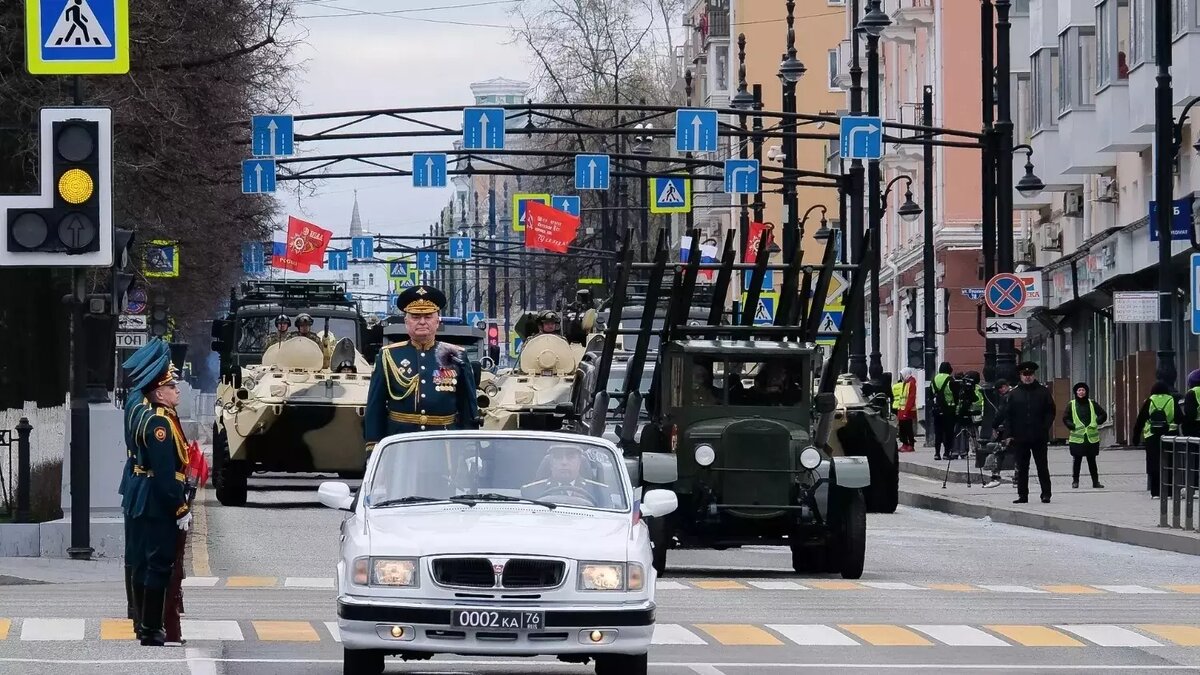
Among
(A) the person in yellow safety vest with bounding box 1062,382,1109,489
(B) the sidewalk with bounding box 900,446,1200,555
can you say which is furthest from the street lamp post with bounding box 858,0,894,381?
(A) the person in yellow safety vest with bounding box 1062,382,1109,489

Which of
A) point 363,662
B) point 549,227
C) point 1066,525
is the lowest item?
point 1066,525

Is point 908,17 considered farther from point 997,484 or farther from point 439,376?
point 439,376

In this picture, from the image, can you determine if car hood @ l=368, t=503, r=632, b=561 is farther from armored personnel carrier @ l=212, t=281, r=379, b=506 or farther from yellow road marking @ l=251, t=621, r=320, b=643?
armored personnel carrier @ l=212, t=281, r=379, b=506

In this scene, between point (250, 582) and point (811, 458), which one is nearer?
point (250, 582)

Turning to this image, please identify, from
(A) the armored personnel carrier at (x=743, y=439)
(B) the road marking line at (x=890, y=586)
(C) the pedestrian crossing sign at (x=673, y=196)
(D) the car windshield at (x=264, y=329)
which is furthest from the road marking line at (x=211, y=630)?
(C) the pedestrian crossing sign at (x=673, y=196)

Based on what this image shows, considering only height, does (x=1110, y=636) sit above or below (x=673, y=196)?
below

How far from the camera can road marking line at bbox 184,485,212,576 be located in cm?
2053

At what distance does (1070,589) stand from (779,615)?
364cm

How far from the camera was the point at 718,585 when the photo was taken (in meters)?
19.4

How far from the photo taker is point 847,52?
84625mm

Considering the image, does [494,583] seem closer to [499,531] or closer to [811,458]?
[499,531]

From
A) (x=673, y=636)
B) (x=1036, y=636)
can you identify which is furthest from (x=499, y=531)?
(x=1036, y=636)

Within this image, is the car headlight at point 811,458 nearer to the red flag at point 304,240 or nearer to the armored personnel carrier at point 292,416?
the armored personnel carrier at point 292,416

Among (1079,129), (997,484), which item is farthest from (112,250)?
(1079,129)
